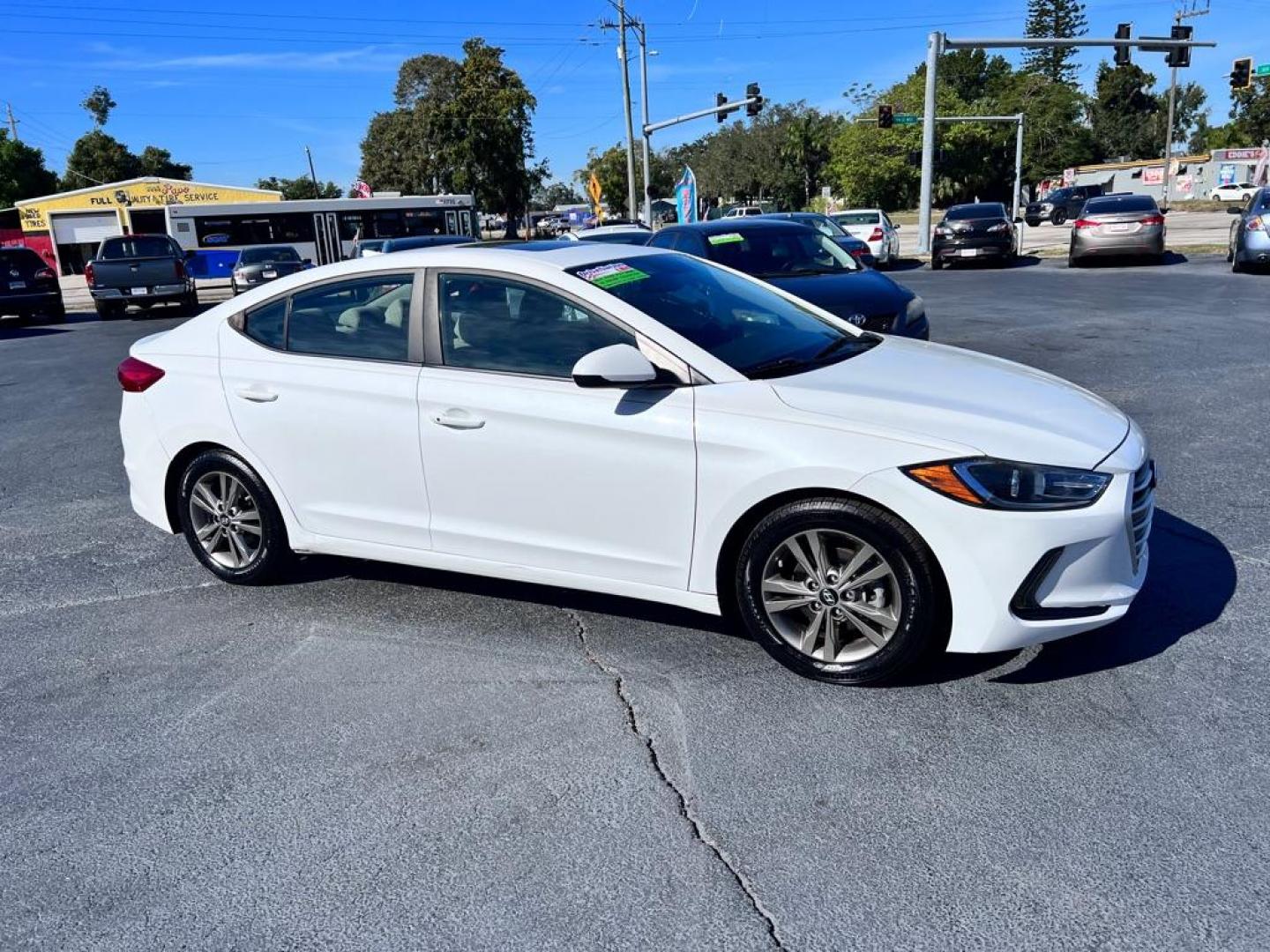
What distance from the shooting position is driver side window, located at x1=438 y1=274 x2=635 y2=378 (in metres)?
3.97

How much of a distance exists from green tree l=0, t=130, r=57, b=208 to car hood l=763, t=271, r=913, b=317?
77535 millimetres

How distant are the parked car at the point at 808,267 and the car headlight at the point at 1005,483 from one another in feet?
15.7

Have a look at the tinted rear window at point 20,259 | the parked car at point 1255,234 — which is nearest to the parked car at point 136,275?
the tinted rear window at point 20,259

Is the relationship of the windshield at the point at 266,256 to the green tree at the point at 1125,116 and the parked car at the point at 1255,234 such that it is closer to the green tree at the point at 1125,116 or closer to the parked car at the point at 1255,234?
the parked car at the point at 1255,234

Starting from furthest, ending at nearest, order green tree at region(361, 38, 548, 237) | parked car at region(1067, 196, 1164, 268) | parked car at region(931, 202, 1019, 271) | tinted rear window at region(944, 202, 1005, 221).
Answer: green tree at region(361, 38, 548, 237) < tinted rear window at region(944, 202, 1005, 221) < parked car at region(931, 202, 1019, 271) < parked car at region(1067, 196, 1164, 268)

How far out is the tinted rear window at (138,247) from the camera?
2248 cm

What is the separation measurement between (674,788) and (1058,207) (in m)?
52.1

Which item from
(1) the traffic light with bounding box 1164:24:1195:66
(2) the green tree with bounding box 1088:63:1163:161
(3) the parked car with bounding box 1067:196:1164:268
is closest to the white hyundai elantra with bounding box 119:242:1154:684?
(3) the parked car with bounding box 1067:196:1164:268

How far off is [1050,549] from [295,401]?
3.16 meters

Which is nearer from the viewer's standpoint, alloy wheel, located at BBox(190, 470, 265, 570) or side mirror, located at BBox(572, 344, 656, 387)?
side mirror, located at BBox(572, 344, 656, 387)

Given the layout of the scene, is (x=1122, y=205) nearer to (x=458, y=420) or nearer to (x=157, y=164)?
(x=458, y=420)

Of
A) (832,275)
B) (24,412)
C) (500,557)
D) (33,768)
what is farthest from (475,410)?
(24,412)

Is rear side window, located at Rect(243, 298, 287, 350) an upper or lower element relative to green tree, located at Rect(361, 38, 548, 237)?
lower

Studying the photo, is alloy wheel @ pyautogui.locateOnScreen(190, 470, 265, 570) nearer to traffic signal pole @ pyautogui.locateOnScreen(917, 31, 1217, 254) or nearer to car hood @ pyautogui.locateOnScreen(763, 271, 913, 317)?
car hood @ pyautogui.locateOnScreen(763, 271, 913, 317)
